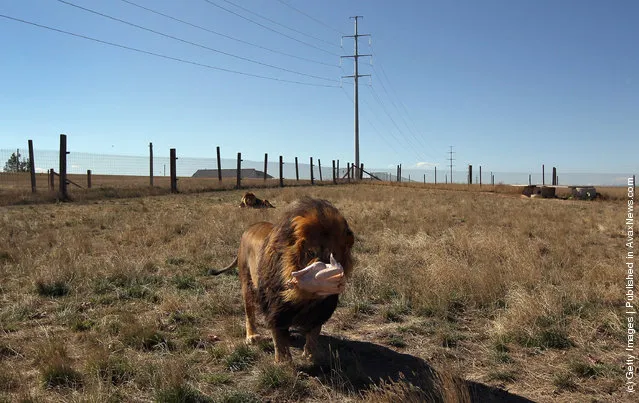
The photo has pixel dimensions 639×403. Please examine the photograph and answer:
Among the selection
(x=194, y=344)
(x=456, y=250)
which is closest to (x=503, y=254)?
(x=456, y=250)

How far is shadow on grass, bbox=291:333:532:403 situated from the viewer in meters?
3.26

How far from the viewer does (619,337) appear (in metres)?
4.31

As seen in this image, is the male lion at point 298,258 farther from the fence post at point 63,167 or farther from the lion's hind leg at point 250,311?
the fence post at point 63,167

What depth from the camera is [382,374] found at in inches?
151

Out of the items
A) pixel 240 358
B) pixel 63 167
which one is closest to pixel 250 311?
pixel 240 358

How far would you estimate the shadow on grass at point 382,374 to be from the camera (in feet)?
10.7

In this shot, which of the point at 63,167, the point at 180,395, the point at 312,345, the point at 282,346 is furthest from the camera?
the point at 63,167

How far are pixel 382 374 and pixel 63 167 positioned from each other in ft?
58.8

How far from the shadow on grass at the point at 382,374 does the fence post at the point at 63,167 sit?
16515 mm

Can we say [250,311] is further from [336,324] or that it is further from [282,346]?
[336,324]

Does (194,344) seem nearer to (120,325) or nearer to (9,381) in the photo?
(120,325)

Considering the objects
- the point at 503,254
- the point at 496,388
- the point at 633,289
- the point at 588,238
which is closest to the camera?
the point at 496,388

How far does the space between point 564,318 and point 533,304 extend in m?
0.30

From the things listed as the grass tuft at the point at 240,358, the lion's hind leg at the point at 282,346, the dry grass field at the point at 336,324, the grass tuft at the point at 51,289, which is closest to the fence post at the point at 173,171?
the dry grass field at the point at 336,324
